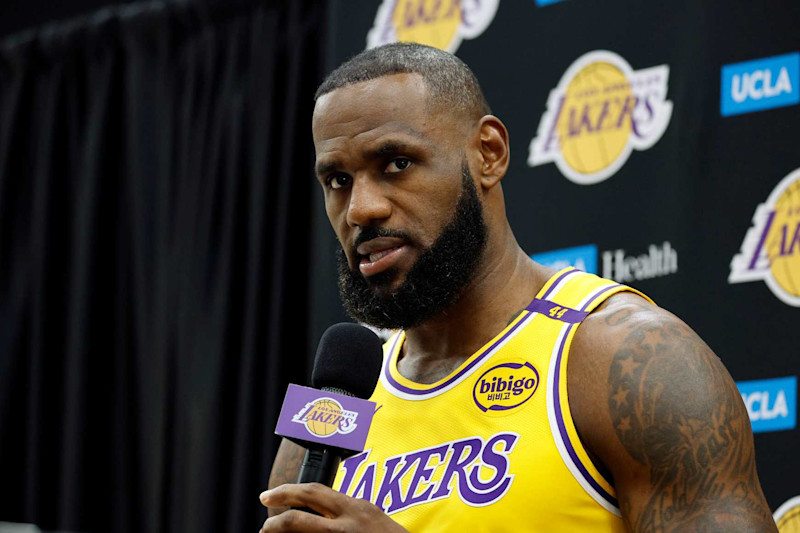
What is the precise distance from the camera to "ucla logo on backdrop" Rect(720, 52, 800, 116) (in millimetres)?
2104

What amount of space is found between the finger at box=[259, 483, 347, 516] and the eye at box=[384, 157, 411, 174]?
60cm

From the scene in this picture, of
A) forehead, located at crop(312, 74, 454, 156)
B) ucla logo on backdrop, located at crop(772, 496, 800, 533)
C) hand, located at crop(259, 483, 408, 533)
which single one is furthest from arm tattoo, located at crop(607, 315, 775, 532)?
ucla logo on backdrop, located at crop(772, 496, 800, 533)

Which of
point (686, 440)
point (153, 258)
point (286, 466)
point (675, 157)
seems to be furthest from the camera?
point (153, 258)

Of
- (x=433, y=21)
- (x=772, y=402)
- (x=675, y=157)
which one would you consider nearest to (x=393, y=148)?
(x=675, y=157)

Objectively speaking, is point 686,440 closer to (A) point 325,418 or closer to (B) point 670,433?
(B) point 670,433

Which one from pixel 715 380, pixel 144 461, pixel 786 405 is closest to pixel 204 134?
pixel 144 461

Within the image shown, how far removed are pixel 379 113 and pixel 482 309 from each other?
36 cm

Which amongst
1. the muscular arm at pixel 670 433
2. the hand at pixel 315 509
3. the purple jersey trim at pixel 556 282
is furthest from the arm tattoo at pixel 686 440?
the hand at pixel 315 509

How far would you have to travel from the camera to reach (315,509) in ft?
4.08

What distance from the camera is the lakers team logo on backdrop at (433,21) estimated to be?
8.65 ft

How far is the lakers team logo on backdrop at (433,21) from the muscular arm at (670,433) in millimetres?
1323

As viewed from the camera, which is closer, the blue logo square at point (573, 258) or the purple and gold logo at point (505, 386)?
the purple and gold logo at point (505, 386)

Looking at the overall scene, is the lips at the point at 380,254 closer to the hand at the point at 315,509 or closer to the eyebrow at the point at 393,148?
the eyebrow at the point at 393,148

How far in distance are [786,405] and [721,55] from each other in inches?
28.5
